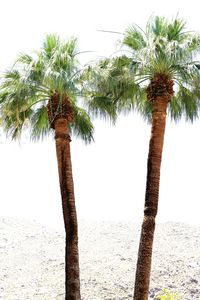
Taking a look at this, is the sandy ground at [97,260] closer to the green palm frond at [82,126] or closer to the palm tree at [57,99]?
the green palm frond at [82,126]

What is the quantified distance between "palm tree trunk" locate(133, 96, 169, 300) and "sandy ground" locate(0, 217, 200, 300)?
32.0 feet

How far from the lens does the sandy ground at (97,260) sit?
70.5 feet

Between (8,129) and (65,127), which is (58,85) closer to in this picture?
(65,127)

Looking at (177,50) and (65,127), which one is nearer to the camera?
(177,50)

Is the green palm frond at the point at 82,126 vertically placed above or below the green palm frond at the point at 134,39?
below

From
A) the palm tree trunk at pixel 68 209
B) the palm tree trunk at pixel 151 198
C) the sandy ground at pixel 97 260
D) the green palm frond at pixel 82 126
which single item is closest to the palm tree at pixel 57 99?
the palm tree trunk at pixel 68 209

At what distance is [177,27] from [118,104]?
2521mm

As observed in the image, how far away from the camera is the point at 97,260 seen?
974 inches

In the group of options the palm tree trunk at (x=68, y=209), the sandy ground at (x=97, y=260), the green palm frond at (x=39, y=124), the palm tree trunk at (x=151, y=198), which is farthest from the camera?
the sandy ground at (x=97, y=260)

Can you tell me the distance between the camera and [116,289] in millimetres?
21359

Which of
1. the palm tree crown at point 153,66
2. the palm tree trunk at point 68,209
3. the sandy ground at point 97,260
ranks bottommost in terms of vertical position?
the sandy ground at point 97,260

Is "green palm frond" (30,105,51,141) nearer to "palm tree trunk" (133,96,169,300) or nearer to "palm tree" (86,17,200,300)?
"palm tree" (86,17,200,300)

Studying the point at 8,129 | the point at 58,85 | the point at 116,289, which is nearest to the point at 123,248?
the point at 116,289

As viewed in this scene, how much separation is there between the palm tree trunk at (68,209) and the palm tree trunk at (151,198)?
164cm
